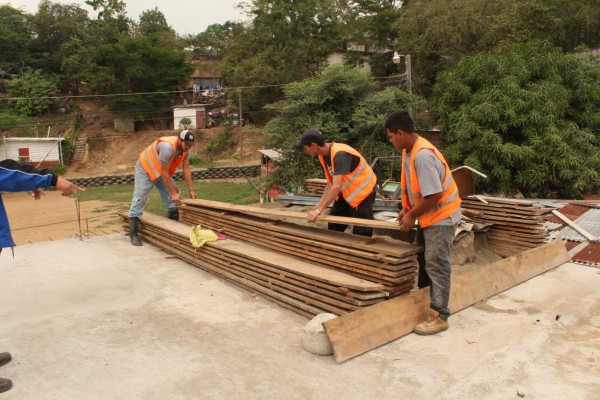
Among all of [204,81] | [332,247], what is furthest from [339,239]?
[204,81]

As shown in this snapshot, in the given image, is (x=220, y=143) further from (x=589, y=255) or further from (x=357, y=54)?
(x=589, y=255)

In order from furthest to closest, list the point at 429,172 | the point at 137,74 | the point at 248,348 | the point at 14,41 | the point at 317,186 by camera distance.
Result: the point at 14,41 < the point at 137,74 < the point at 317,186 < the point at 248,348 < the point at 429,172

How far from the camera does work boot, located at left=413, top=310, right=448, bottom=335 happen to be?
382 cm

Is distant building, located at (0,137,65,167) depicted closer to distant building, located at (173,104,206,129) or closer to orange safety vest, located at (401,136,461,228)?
distant building, located at (173,104,206,129)

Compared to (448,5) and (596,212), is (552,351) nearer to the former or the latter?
(596,212)

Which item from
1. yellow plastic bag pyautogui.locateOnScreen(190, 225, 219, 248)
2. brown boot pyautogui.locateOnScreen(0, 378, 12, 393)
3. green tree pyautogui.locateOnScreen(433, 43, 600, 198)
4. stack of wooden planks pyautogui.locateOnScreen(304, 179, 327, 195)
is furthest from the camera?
green tree pyautogui.locateOnScreen(433, 43, 600, 198)

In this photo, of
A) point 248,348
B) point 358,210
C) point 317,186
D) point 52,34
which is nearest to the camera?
point 248,348

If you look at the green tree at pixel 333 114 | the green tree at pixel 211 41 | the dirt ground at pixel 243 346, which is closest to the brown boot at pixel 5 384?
the dirt ground at pixel 243 346

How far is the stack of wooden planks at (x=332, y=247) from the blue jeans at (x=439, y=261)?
0.23m

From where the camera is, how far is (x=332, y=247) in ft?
14.9

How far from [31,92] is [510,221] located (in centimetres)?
3705

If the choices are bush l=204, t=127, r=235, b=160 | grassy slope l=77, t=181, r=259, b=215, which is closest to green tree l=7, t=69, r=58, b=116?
bush l=204, t=127, r=235, b=160

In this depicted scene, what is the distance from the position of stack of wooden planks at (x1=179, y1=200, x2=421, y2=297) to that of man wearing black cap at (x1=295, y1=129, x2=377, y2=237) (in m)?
0.34

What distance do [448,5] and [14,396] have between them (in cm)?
2491
